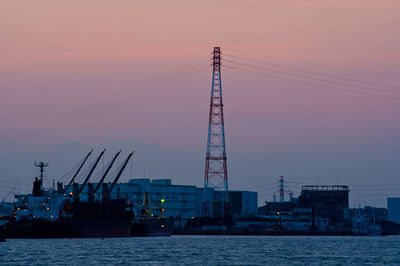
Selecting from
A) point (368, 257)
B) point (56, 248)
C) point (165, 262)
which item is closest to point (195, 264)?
point (165, 262)

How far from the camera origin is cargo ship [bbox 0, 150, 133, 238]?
166 meters

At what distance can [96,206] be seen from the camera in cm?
17775

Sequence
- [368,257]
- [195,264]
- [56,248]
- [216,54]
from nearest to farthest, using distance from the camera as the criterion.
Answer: [195,264] → [368,257] → [56,248] → [216,54]

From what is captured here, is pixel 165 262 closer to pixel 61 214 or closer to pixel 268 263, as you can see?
pixel 268 263

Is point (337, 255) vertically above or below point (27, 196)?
below

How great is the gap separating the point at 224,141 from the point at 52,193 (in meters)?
39.3

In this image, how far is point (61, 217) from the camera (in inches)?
6742

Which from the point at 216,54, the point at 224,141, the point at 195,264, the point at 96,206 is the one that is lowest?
the point at 195,264

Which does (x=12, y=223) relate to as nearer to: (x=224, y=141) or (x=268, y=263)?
(x=224, y=141)

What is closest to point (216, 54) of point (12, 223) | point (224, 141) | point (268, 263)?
point (224, 141)

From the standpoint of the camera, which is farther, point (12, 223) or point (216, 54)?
point (216, 54)

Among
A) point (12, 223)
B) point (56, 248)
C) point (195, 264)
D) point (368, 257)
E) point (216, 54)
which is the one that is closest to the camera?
point (195, 264)

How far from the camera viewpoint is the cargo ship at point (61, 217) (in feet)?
545

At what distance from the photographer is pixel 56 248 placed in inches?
4906
